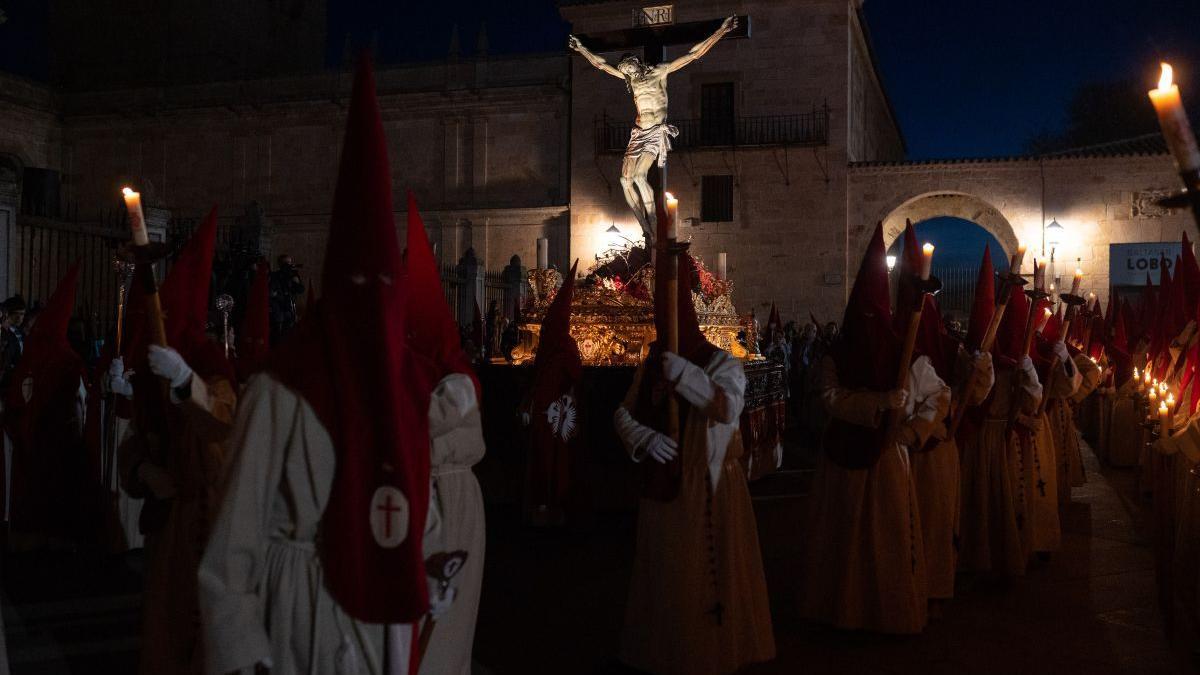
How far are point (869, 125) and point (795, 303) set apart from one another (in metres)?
9.37

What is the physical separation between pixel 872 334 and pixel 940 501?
1.38 meters

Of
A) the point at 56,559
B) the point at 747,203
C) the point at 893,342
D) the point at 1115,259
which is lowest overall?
the point at 56,559

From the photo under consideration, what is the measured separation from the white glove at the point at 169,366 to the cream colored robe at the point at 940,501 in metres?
4.23

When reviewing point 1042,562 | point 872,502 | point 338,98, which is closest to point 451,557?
point 872,502

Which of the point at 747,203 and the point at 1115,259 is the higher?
the point at 747,203

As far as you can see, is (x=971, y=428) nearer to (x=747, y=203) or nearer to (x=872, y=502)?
(x=872, y=502)

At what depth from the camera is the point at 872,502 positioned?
5.21m

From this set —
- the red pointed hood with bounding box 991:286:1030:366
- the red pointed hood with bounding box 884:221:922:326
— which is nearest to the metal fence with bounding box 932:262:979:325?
the red pointed hood with bounding box 991:286:1030:366

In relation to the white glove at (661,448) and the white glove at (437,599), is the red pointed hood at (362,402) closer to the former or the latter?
the white glove at (437,599)

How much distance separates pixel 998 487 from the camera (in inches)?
257

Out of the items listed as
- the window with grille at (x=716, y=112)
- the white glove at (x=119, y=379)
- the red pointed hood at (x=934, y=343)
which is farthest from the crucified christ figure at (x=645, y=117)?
the window with grille at (x=716, y=112)

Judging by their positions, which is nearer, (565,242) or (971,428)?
(971,428)

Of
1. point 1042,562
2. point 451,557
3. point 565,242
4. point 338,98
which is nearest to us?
point 451,557

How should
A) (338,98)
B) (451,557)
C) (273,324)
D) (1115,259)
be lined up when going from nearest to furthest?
(451,557) < (273,324) < (1115,259) < (338,98)
